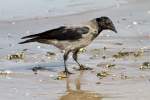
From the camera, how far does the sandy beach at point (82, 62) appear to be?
7.89 m

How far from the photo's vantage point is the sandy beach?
7887 mm

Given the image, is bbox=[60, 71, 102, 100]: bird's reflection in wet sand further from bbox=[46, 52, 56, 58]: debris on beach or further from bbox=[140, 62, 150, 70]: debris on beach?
bbox=[46, 52, 56, 58]: debris on beach

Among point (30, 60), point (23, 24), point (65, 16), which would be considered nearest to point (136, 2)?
Answer: point (65, 16)

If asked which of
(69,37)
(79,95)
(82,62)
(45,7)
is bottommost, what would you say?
(79,95)

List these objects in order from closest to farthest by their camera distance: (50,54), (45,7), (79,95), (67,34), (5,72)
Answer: (79,95) → (5,72) → (67,34) → (50,54) → (45,7)

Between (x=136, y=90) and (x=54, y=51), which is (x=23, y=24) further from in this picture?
(x=136, y=90)

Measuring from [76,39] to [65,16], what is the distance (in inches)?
195

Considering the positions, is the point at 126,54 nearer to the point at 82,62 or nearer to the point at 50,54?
the point at 82,62

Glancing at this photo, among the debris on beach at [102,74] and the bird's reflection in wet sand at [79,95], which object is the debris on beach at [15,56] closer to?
the debris on beach at [102,74]

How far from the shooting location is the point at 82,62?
1002cm

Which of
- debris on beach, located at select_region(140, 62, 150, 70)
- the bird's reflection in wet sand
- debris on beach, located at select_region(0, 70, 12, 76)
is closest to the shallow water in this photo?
debris on beach, located at select_region(0, 70, 12, 76)

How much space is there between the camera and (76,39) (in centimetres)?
964

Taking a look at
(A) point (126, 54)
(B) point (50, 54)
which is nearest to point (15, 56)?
(B) point (50, 54)

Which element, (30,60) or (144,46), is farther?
(144,46)
